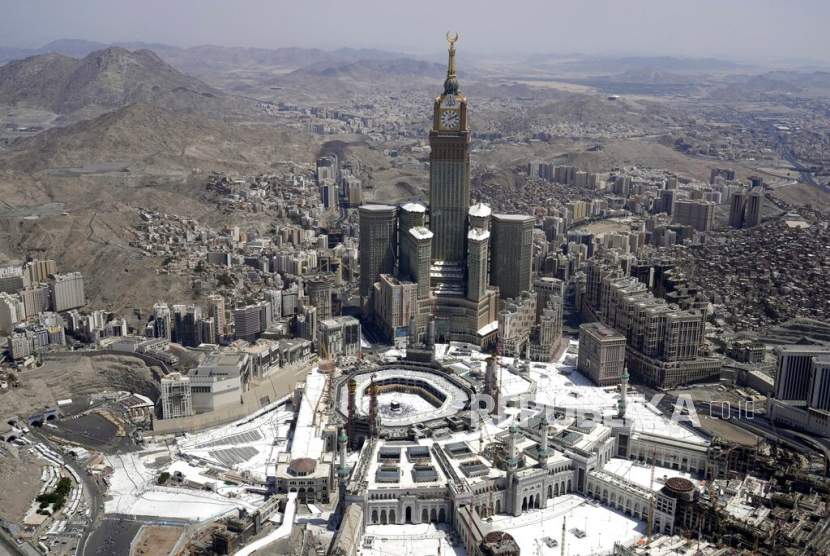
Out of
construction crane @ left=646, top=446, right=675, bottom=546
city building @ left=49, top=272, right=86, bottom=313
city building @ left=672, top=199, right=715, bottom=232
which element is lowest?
construction crane @ left=646, top=446, right=675, bottom=546

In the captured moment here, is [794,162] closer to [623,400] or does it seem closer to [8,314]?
[623,400]

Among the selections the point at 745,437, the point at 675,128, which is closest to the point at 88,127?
the point at 745,437

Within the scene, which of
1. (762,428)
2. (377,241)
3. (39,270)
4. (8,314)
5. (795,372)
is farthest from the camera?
(39,270)

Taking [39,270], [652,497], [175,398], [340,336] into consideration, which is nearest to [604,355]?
[652,497]

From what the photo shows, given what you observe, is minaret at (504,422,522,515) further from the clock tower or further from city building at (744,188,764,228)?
city building at (744,188,764,228)

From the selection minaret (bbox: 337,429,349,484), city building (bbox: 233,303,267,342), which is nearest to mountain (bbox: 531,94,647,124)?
city building (bbox: 233,303,267,342)

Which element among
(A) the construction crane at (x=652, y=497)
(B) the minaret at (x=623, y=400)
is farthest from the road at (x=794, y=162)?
(A) the construction crane at (x=652, y=497)

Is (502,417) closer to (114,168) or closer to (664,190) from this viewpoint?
(664,190)
